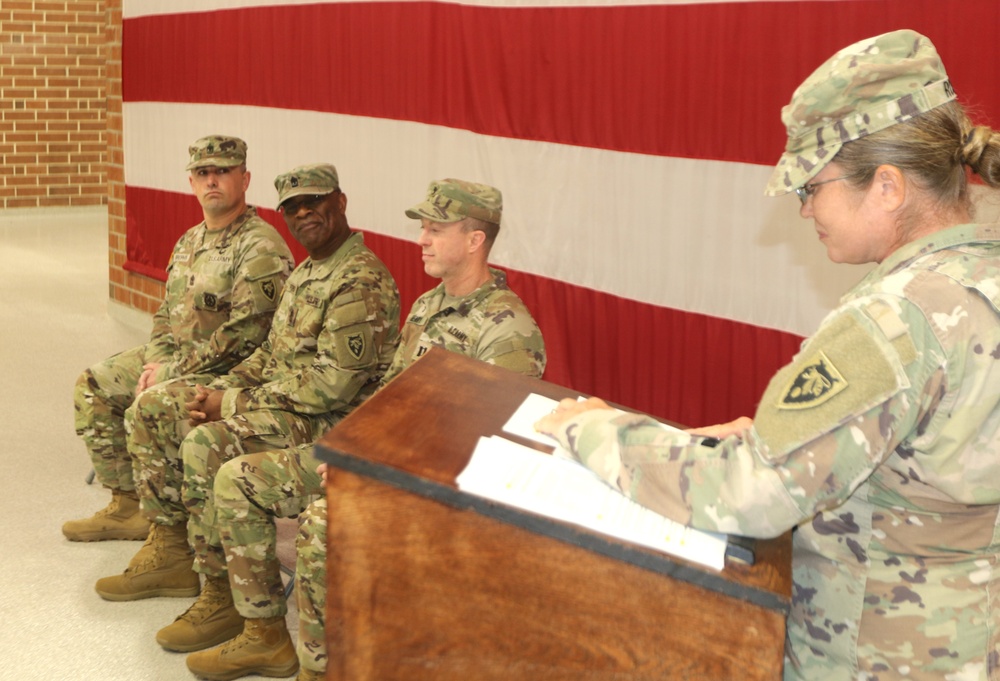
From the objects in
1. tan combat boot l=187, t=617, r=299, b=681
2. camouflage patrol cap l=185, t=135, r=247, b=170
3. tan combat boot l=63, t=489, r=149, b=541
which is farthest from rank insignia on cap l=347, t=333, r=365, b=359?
tan combat boot l=63, t=489, r=149, b=541

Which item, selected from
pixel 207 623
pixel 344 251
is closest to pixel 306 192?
pixel 344 251

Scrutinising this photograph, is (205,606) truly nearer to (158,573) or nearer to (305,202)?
(158,573)

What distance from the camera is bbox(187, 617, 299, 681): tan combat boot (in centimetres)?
258

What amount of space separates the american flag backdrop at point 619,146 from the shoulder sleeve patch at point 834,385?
1.36 metres

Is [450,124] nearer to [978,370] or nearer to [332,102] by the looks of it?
[332,102]

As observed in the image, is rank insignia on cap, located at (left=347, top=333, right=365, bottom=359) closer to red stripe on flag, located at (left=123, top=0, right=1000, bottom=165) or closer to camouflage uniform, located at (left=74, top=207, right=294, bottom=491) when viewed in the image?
camouflage uniform, located at (left=74, top=207, right=294, bottom=491)

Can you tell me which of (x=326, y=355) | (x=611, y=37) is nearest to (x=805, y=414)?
(x=326, y=355)

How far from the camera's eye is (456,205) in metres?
2.54

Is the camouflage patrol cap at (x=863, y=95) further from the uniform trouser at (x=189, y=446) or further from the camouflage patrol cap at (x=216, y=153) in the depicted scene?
the camouflage patrol cap at (x=216, y=153)

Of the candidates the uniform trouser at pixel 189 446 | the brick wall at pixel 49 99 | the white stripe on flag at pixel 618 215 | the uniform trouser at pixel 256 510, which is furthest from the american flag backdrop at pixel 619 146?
the brick wall at pixel 49 99

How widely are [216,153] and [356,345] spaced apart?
98 cm

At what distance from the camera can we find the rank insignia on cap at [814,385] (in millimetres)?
1066

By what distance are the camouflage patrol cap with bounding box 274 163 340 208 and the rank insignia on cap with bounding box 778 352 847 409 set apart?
205cm

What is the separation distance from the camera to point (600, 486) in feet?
3.92
